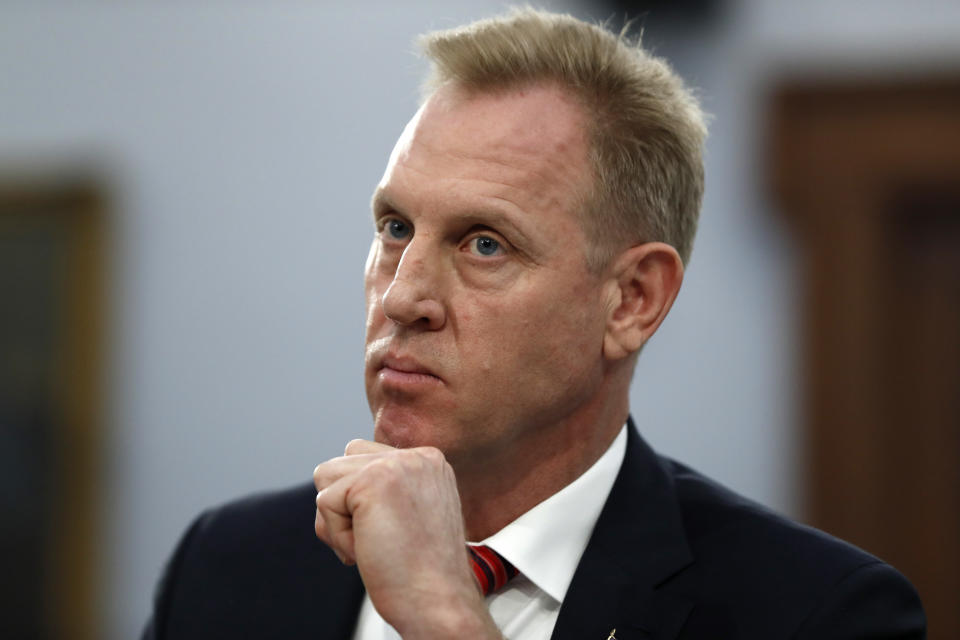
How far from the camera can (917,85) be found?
3697mm

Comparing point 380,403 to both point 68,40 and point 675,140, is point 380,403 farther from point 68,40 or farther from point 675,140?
point 68,40

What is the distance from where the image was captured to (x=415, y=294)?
1603mm

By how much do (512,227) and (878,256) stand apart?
2.43 meters

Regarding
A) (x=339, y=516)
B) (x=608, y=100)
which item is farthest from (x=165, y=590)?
(x=608, y=100)

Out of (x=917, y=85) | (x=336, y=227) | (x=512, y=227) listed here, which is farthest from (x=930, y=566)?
(x=512, y=227)

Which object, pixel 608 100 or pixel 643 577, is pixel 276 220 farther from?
pixel 643 577

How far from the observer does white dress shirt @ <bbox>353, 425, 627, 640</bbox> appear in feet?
5.54

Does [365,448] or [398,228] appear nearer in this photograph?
[365,448]

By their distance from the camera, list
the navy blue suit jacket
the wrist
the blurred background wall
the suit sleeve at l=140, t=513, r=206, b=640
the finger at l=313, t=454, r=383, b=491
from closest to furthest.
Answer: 1. the wrist
2. the finger at l=313, t=454, r=383, b=491
3. the navy blue suit jacket
4. the suit sleeve at l=140, t=513, r=206, b=640
5. the blurred background wall

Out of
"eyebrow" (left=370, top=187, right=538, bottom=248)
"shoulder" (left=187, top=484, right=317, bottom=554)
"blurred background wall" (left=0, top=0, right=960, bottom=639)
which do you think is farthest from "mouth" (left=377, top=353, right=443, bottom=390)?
"blurred background wall" (left=0, top=0, right=960, bottom=639)

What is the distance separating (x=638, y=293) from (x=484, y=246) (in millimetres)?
296

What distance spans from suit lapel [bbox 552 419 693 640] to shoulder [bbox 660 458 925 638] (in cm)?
4

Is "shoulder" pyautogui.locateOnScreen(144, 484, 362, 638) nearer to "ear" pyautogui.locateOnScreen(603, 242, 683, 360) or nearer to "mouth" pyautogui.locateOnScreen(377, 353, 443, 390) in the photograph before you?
"mouth" pyautogui.locateOnScreen(377, 353, 443, 390)

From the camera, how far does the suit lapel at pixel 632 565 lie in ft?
5.39
